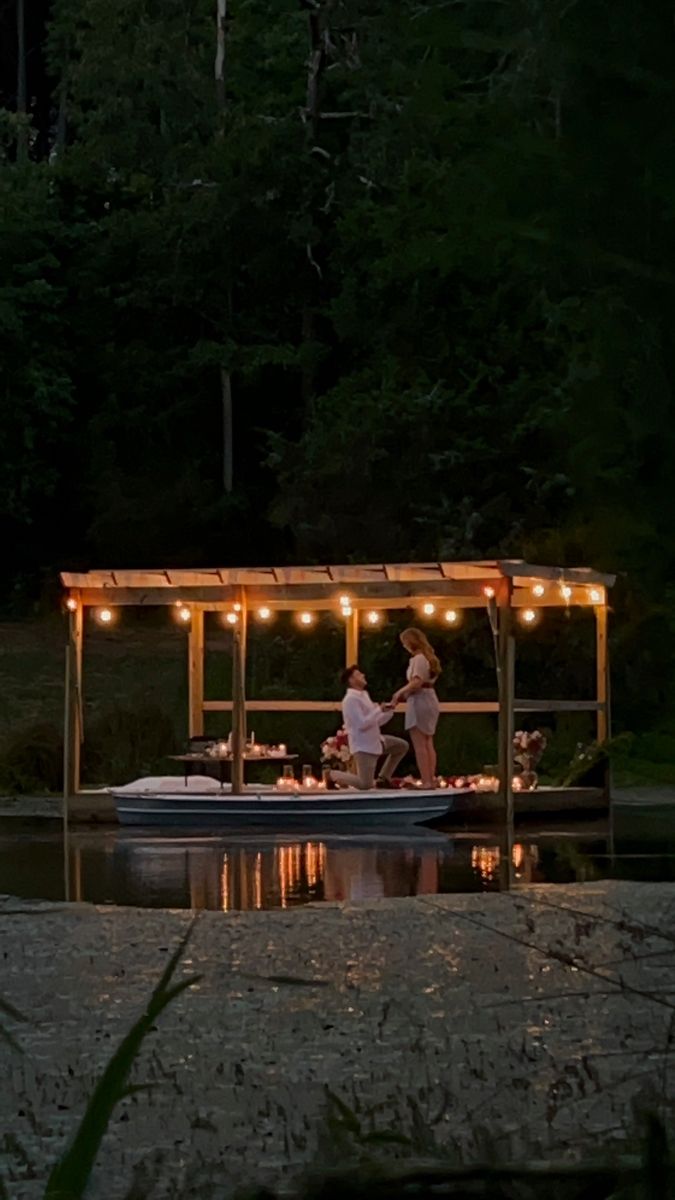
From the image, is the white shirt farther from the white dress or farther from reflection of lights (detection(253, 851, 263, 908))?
reflection of lights (detection(253, 851, 263, 908))

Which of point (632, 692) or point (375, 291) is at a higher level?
point (375, 291)

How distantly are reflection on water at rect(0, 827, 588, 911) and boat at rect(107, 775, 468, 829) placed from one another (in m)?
0.24

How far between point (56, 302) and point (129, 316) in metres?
2.21

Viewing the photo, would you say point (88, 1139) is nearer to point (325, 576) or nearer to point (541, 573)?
point (541, 573)

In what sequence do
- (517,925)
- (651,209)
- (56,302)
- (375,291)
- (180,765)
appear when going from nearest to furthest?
1. (651,209)
2. (517,925)
3. (180,765)
4. (375,291)
5. (56,302)

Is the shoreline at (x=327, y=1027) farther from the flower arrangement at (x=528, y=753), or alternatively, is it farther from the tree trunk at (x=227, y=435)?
the tree trunk at (x=227, y=435)

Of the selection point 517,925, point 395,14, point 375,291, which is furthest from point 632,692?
point 395,14

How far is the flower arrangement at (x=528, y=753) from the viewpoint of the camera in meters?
24.5

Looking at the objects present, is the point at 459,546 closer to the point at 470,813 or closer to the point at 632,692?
the point at 632,692

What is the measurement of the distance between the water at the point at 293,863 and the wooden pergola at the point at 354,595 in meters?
1.19

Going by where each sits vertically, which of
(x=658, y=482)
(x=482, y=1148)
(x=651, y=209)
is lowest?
(x=482, y=1148)

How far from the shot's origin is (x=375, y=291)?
39.3 m

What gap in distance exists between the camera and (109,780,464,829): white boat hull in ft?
73.8

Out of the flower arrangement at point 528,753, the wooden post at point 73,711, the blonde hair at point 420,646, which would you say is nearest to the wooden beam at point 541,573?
the blonde hair at point 420,646
